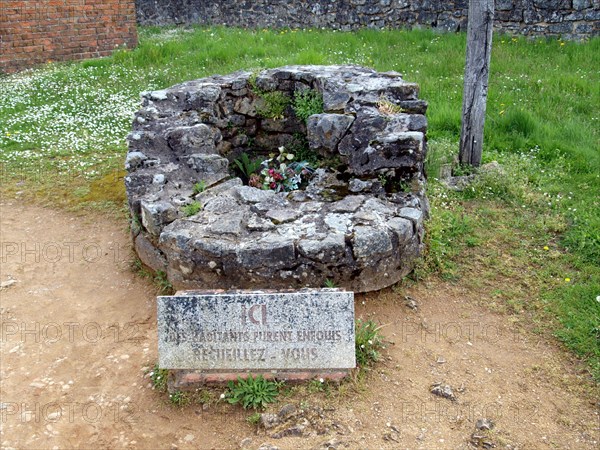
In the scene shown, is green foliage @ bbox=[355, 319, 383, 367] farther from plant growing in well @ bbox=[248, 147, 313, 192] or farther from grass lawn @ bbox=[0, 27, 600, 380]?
plant growing in well @ bbox=[248, 147, 313, 192]

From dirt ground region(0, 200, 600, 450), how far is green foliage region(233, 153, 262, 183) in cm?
193

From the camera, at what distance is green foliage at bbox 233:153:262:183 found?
7098 mm

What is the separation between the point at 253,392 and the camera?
4.06 meters

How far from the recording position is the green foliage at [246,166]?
279 inches

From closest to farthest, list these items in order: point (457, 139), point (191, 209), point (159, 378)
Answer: point (159, 378) → point (191, 209) → point (457, 139)

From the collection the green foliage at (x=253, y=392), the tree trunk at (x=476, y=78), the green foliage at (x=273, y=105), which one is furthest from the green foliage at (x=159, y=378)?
the tree trunk at (x=476, y=78)

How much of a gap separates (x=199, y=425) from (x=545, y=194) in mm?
4618

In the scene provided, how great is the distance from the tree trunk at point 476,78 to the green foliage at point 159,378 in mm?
4552

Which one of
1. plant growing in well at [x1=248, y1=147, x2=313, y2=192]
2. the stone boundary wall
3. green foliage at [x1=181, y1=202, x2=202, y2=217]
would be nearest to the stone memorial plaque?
green foliage at [x1=181, y1=202, x2=202, y2=217]

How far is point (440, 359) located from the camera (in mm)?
4523

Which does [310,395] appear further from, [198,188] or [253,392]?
[198,188]

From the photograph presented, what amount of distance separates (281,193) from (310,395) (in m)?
2.18

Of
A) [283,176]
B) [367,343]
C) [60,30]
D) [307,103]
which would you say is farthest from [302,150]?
[60,30]

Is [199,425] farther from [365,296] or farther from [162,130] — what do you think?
[162,130]
